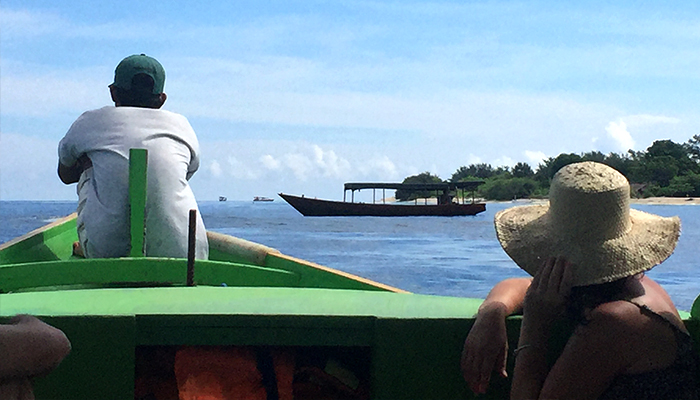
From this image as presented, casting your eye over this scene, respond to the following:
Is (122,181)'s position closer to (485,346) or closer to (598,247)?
(485,346)

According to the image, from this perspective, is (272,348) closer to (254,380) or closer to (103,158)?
(254,380)

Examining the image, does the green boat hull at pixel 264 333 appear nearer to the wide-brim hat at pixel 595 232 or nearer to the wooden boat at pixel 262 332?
the wooden boat at pixel 262 332

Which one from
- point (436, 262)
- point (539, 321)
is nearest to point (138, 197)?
point (539, 321)

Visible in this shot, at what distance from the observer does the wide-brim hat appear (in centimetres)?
135

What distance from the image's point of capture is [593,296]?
136cm

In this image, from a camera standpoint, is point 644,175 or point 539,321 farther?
point 644,175

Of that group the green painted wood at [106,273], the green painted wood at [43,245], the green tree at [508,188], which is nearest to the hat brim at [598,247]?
the green painted wood at [106,273]

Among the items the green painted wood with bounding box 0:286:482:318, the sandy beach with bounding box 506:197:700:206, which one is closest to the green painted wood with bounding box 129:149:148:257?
the green painted wood with bounding box 0:286:482:318

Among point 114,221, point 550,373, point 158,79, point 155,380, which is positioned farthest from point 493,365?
point 158,79

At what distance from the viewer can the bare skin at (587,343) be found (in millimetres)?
1312

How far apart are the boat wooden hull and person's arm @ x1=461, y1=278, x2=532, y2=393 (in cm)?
4062

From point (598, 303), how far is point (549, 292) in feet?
0.30

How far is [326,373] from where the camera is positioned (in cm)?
171

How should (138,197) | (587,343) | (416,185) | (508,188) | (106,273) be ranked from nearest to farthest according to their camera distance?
(587,343)
(106,273)
(138,197)
(416,185)
(508,188)
